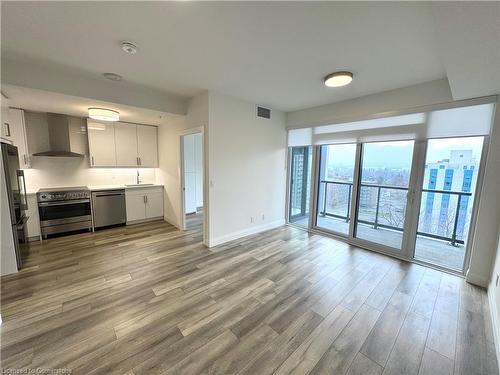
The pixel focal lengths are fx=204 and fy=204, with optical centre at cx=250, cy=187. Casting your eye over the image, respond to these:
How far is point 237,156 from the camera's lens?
12.9 ft

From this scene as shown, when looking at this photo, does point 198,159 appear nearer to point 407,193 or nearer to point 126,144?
point 126,144

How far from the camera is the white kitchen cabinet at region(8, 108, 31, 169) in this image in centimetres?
372

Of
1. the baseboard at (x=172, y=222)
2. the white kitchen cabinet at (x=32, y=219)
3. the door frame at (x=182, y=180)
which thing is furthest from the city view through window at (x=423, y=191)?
the white kitchen cabinet at (x=32, y=219)

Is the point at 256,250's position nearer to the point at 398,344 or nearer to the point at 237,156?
the point at 237,156

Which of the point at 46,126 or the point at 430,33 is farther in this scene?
the point at 46,126

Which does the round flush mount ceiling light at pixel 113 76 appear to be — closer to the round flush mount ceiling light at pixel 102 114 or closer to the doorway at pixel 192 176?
the round flush mount ceiling light at pixel 102 114

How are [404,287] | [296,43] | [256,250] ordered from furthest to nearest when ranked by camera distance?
[256,250]
[404,287]
[296,43]

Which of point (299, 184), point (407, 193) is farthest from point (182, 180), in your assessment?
point (407, 193)

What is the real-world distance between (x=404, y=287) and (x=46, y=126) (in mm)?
6672

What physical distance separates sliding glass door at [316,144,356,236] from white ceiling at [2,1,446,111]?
1.40 metres

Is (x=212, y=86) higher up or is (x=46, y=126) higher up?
(x=212, y=86)

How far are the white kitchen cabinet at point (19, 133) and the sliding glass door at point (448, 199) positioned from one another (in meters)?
6.97

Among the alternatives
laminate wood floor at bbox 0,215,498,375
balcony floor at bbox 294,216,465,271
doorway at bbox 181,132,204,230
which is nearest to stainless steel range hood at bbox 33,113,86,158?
laminate wood floor at bbox 0,215,498,375

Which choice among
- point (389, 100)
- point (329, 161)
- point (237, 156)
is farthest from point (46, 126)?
point (389, 100)
